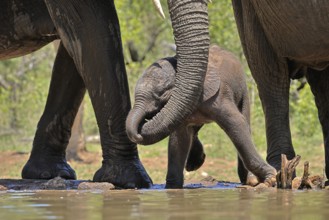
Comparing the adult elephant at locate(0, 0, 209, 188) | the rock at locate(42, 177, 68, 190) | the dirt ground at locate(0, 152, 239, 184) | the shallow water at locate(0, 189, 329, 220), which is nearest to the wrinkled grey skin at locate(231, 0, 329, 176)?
the adult elephant at locate(0, 0, 209, 188)

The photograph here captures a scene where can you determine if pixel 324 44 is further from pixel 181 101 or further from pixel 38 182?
pixel 38 182

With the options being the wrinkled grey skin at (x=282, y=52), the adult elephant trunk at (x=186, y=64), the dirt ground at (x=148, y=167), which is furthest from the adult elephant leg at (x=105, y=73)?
Result: the dirt ground at (x=148, y=167)

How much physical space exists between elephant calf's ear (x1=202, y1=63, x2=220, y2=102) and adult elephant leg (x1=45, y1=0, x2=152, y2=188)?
26.0 inches

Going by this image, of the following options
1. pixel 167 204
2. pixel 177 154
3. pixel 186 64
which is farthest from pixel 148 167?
pixel 167 204

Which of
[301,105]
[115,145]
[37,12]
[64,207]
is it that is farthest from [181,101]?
[301,105]

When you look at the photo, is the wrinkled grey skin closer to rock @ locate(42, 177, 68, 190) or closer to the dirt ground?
rock @ locate(42, 177, 68, 190)

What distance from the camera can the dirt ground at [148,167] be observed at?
397 inches

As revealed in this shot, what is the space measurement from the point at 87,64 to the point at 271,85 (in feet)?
4.04

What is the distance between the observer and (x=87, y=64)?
20.1ft

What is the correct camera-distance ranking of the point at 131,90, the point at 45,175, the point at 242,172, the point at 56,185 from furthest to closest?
the point at 131,90, the point at 45,175, the point at 242,172, the point at 56,185

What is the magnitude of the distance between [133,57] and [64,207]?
20.6 meters

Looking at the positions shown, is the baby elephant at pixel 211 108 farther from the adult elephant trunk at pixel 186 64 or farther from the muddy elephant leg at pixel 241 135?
the adult elephant trunk at pixel 186 64

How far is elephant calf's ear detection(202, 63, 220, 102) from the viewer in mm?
5629

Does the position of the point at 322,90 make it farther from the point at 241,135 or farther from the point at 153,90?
the point at 153,90
